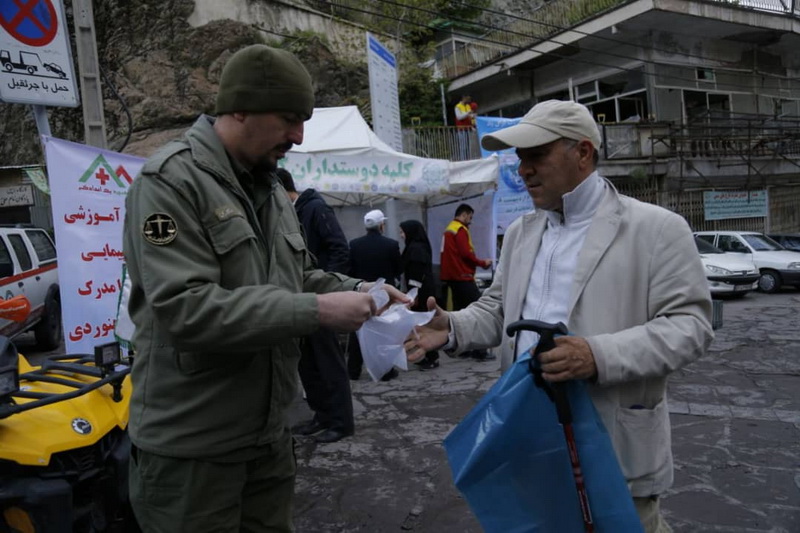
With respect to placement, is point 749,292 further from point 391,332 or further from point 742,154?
point 391,332

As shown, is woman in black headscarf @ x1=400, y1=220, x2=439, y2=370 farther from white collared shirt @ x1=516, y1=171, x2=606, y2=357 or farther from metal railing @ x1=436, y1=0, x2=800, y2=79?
metal railing @ x1=436, y1=0, x2=800, y2=79

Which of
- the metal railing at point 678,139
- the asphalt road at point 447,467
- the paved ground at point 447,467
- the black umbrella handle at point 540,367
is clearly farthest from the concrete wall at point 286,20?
the black umbrella handle at point 540,367

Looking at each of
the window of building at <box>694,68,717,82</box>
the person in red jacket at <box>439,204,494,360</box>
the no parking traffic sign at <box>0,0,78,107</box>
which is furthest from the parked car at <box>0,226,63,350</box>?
the window of building at <box>694,68,717,82</box>

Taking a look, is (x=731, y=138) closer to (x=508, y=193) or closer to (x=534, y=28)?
(x=534, y=28)

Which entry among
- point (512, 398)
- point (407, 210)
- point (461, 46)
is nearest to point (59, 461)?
point (512, 398)

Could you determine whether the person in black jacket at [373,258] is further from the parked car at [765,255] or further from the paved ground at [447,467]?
the parked car at [765,255]

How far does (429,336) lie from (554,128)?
0.86 metres

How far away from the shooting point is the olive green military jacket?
1563 millimetres

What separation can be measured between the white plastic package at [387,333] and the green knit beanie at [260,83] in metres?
0.67

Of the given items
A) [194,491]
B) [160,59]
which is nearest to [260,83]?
[194,491]

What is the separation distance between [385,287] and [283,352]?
434 mm

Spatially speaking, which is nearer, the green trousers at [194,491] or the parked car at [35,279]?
the green trousers at [194,491]

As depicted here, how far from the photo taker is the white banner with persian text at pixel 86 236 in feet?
13.0

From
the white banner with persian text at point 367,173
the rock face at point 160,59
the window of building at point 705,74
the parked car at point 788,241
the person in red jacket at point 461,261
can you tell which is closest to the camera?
the person in red jacket at point 461,261
